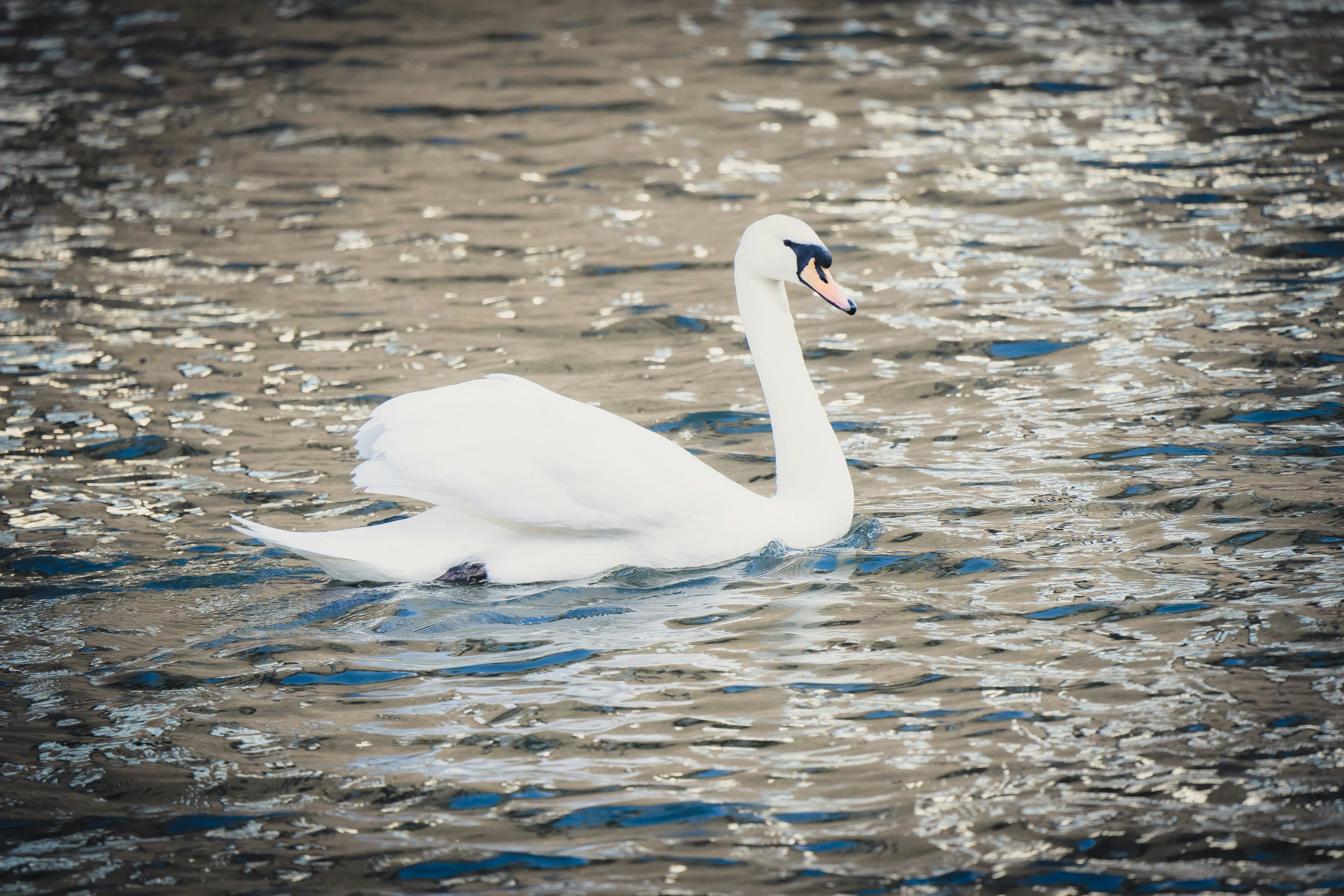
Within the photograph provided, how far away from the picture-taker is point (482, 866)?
14.7 ft

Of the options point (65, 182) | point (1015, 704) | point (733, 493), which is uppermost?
point (65, 182)

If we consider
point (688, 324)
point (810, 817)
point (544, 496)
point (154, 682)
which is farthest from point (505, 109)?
point (810, 817)

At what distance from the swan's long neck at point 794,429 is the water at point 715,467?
0.22 m

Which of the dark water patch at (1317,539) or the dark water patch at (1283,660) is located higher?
the dark water patch at (1317,539)

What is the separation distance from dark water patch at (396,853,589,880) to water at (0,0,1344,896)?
1cm

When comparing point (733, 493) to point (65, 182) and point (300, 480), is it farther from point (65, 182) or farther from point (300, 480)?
point (65, 182)

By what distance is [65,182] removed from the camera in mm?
14430

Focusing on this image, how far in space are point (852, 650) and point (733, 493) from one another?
1.05 meters

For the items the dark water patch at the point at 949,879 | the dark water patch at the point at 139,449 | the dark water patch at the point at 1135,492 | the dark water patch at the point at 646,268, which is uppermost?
the dark water patch at the point at 646,268

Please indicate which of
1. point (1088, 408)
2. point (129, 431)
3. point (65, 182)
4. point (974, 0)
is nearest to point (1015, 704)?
point (1088, 408)

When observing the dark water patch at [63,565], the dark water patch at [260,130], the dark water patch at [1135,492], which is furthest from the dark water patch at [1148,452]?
the dark water patch at [260,130]

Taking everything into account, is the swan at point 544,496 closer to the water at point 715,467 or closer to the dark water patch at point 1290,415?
the water at point 715,467

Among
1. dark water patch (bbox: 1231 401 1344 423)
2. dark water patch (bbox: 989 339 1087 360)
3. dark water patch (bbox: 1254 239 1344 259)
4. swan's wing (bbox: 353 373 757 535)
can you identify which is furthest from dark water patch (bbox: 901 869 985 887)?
dark water patch (bbox: 1254 239 1344 259)

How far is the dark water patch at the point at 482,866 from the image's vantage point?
4.45 meters
